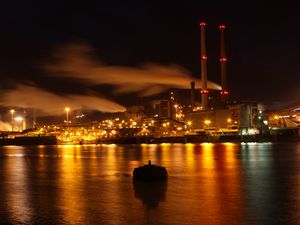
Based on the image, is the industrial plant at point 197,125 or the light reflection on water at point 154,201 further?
the industrial plant at point 197,125

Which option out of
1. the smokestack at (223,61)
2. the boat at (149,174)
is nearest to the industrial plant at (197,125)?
the smokestack at (223,61)

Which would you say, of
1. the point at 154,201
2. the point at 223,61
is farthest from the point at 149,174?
the point at 223,61

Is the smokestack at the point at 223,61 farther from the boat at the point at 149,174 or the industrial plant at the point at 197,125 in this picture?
the boat at the point at 149,174

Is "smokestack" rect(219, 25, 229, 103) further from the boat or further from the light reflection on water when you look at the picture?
the boat

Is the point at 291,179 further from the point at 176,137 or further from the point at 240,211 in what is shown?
the point at 176,137

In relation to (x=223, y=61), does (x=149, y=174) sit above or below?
below

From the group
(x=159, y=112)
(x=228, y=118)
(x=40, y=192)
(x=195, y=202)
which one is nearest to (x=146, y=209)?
(x=195, y=202)

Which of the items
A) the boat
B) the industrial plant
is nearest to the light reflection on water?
the boat

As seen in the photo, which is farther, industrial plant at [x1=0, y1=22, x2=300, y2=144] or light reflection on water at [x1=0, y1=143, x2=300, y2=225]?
industrial plant at [x1=0, y1=22, x2=300, y2=144]

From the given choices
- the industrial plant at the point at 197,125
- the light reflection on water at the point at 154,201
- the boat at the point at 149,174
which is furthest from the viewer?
the industrial plant at the point at 197,125

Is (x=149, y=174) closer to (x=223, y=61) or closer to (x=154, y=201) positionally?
(x=154, y=201)

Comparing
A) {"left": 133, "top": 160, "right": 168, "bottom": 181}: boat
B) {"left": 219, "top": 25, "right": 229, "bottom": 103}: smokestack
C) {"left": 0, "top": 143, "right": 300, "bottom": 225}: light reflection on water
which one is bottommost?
{"left": 0, "top": 143, "right": 300, "bottom": 225}: light reflection on water

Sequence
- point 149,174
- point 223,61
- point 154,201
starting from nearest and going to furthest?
point 154,201 < point 149,174 < point 223,61

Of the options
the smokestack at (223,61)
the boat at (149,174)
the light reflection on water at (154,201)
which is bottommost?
the light reflection on water at (154,201)
